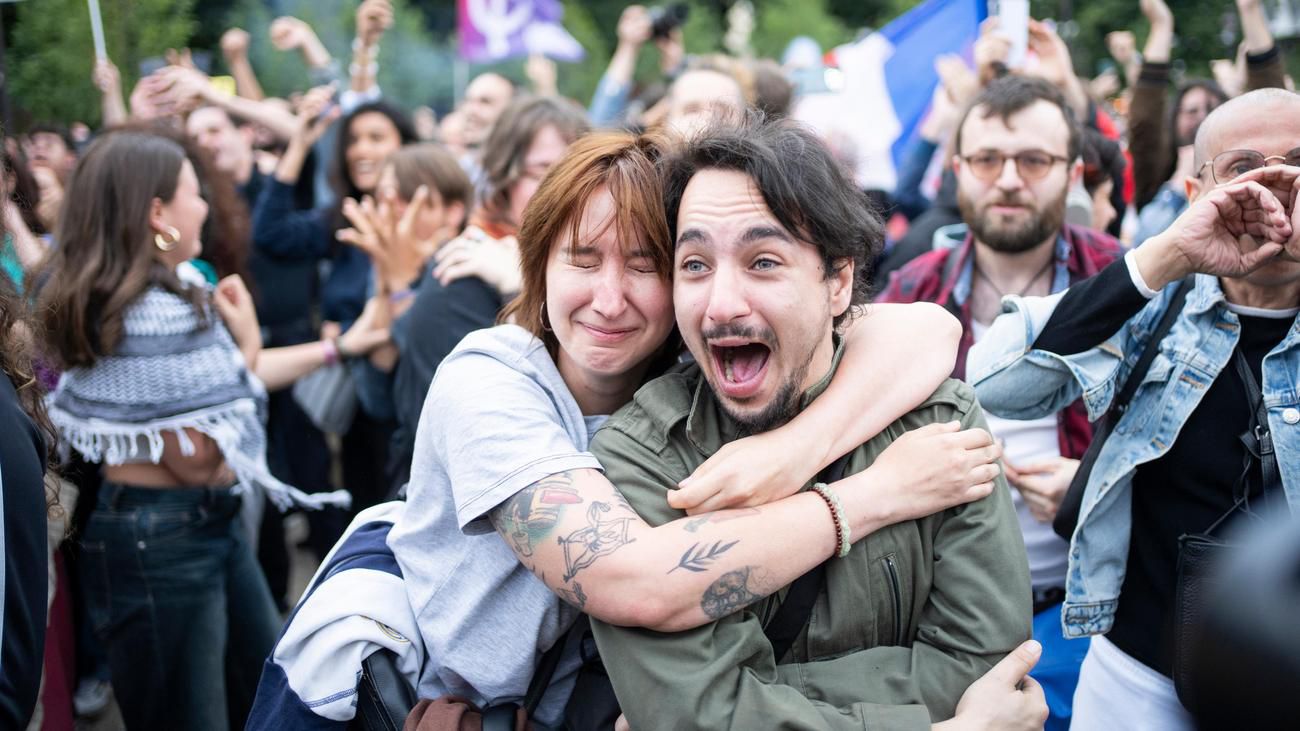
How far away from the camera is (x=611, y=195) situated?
2.25 m

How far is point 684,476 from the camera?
82.4 inches

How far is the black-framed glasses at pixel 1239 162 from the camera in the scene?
227cm

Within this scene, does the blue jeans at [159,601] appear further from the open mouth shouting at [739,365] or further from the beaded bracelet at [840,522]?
the beaded bracelet at [840,522]

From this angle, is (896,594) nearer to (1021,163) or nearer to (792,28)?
(1021,163)

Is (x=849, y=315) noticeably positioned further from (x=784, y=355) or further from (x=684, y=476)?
(x=684, y=476)

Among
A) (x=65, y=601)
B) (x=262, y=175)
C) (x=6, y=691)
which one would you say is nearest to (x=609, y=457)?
(x=6, y=691)

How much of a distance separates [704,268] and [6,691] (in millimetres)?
1578

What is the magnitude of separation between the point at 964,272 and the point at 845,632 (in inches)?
79.9

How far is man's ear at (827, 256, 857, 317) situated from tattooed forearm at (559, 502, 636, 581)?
674mm

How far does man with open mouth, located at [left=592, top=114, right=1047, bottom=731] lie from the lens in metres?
1.89

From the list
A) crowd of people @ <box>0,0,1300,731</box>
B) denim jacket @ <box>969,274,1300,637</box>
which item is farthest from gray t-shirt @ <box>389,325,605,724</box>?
denim jacket @ <box>969,274,1300,637</box>

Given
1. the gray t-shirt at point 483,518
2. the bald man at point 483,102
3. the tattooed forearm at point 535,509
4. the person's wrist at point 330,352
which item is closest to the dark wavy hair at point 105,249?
the person's wrist at point 330,352

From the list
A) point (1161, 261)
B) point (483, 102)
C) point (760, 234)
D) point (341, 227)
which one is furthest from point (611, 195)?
point (483, 102)

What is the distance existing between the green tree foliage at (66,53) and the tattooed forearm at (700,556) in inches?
361
